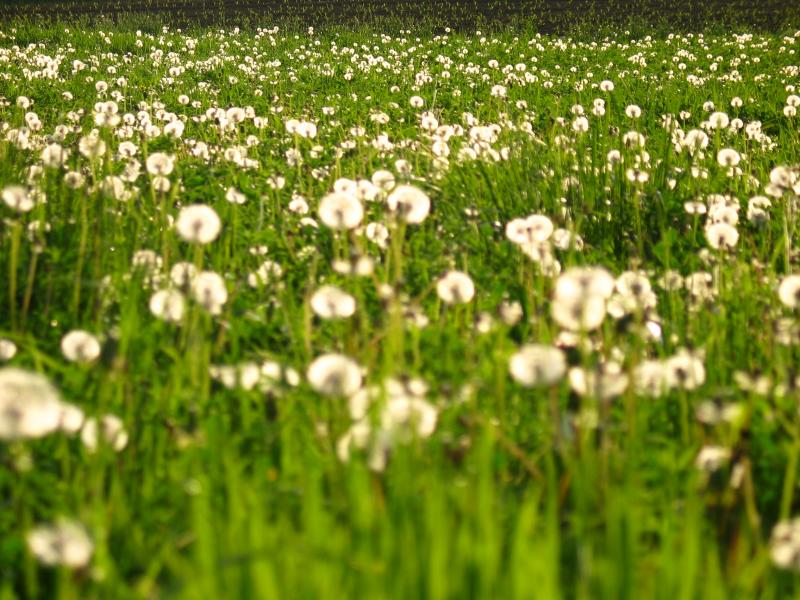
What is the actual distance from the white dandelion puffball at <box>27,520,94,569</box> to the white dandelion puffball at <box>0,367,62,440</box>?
0.15m

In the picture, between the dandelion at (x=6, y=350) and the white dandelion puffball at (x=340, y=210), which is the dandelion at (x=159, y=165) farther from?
the dandelion at (x=6, y=350)

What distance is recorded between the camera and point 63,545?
120cm

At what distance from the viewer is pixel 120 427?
1.75m

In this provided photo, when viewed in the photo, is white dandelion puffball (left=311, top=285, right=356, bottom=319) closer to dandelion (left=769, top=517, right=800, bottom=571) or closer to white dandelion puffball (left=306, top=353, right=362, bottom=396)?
white dandelion puffball (left=306, top=353, right=362, bottom=396)

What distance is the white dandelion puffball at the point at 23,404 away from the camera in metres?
1.26

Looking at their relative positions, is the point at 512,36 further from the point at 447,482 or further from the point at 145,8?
the point at 447,482

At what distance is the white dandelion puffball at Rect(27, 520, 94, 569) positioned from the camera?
1185mm

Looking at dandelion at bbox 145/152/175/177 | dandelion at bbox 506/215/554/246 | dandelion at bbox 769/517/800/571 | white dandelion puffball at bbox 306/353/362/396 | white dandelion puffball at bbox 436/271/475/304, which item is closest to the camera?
dandelion at bbox 769/517/800/571

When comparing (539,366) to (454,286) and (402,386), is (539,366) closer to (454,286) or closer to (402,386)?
(402,386)

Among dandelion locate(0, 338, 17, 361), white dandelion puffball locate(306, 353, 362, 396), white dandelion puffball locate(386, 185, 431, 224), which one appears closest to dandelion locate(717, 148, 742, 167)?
white dandelion puffball locate(386, 185, 431, 224)

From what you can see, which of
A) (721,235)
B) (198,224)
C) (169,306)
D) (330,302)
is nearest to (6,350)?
(169,306)

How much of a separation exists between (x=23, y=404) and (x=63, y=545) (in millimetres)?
223

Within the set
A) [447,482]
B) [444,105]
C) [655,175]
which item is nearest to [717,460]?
[447,482]

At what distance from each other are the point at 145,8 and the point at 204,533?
2207 centimetres
